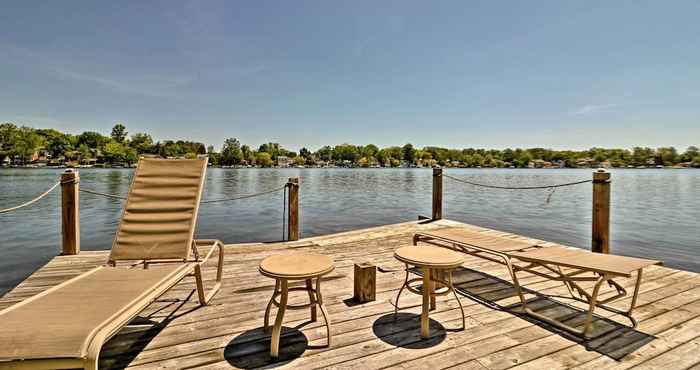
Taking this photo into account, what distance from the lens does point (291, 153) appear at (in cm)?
10994

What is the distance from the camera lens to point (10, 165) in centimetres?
6581

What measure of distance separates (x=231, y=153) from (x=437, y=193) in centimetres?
9099

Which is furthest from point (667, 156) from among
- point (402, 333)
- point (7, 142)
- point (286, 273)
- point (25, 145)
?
point (7, 142)

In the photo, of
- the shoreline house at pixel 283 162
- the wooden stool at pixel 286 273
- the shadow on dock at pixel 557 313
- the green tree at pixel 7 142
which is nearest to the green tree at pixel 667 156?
the shadow on dock at pixel 557 313

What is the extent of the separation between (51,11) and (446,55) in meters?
16.1

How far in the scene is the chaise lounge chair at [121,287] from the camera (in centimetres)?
118

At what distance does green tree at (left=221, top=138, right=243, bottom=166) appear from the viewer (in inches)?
3511

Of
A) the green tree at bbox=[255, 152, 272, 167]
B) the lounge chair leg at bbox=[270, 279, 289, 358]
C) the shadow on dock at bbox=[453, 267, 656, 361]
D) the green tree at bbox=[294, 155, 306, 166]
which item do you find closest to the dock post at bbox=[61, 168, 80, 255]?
the lounge chair leg at bbox=[270, 279, 289, 358]

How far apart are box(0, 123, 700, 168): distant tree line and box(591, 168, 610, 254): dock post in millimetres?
65538

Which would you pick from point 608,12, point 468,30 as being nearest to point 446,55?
point 468,30

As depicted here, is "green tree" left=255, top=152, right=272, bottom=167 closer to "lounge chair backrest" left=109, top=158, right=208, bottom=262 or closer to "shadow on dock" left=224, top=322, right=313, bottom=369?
"lounge chair backrest" left=109, top=158, right=208, bottom=262

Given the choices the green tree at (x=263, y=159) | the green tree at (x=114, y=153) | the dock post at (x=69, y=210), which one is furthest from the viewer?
the green tree at (x=263, y=159)

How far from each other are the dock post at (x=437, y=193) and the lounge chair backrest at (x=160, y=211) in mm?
4486

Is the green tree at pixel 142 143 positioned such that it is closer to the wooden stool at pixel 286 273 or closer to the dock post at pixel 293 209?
the dock post at pixel 293 209
